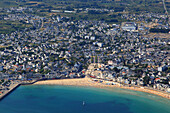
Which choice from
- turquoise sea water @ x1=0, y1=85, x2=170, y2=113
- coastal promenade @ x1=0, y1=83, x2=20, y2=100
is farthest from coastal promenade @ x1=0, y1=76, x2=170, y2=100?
turquoise sea water @ x1=0, y1=85, x2=170, y2=113

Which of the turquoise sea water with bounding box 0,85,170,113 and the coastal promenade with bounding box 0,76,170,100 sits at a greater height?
the coastal promenade with bounding box 0,76,170,100

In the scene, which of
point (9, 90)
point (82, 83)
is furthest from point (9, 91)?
point (82, 83)

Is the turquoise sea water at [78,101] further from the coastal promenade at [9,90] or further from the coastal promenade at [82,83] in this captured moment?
the coastal promenade at [82,83]

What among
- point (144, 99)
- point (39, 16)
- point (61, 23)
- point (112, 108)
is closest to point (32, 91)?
point (112, 108)

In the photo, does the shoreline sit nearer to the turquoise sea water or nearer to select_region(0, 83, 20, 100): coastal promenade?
select_region(0, 83, 20, 100): coastal promenade

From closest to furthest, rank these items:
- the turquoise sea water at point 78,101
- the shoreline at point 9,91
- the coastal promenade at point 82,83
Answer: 1. the turquoise sea water at point 78,101
2. the shoreline at point 9,91
3. the coastal promenade at point 82,83

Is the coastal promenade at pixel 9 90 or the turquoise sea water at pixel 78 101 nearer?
the turquoise sea water at pixel 78 101

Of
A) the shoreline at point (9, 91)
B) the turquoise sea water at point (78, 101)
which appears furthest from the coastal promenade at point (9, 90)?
the turquoise sea water at point (78, 101)

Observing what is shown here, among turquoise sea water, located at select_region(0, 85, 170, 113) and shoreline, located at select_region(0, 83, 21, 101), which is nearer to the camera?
turquoise sea water, located at select_region(0, 85, 170, 113)

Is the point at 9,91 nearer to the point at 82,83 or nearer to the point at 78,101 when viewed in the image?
the point at 78,101
